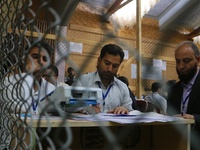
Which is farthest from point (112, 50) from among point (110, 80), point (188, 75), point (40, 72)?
point (40, 72)

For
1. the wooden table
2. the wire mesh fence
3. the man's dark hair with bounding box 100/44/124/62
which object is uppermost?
the man's dark hair with bounding box 100/44/124/62

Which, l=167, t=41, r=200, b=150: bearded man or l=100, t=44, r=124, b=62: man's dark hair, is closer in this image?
l=167, t=41, r=200, b=150: bearded man

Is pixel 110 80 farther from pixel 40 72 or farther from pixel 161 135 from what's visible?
pixel 40 72

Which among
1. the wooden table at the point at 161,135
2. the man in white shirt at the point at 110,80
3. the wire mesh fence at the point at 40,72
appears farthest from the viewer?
the man in white shirt at the point at 110,80

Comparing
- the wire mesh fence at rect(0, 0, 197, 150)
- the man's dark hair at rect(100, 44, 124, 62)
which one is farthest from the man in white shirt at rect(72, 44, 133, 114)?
the wire mesh fence at rect(0, 0, 197, 150)

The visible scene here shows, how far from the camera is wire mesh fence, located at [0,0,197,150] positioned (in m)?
0.22

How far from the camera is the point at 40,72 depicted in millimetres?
297

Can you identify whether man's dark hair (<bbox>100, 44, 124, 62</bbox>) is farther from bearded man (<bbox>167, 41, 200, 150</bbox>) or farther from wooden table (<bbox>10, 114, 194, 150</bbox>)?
wooden table (<bbox>10, 114, 194, 150</bbox>)

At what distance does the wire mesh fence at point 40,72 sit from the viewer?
0.22m

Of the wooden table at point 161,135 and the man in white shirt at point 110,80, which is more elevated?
the man in white shirt at point 110,80

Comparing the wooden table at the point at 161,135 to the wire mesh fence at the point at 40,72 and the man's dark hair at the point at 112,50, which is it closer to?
the wire mesh fence at the point at 40,72

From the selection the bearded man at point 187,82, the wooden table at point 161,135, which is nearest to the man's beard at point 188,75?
the bearded man at point 187,82

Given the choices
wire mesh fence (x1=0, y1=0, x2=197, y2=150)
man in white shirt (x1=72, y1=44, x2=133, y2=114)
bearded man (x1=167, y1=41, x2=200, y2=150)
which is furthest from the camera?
man in white shirt (x1=72, y1=44, x2=133, y2=114)

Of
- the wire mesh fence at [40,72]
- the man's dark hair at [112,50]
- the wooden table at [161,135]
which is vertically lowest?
the wooden table at [161,135]
